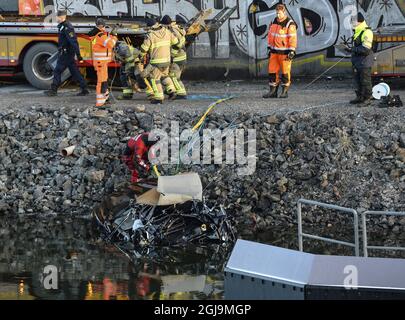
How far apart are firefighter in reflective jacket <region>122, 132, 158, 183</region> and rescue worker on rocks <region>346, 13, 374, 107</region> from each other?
173 inches

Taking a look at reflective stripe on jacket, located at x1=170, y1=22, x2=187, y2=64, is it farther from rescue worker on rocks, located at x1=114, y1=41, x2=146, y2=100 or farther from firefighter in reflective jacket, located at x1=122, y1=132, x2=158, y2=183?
firefighter in reflective jacket, located at x1=122, y1=132, x2=158, y2=183

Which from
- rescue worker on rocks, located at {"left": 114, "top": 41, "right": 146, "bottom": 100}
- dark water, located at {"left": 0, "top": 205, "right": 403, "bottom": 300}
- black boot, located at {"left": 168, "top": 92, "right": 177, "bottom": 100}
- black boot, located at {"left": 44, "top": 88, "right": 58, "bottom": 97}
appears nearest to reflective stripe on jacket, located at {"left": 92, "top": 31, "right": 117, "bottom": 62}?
rescue worker on rocks, located at {"left": 114, "top": 41, "right": 146, "bottom": 100}

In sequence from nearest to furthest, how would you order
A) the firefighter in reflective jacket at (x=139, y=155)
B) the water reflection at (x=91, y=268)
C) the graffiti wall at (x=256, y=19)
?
the water reflection at (x=91, y=268), the firefighter in reflective jacket at (x=139, y=155), the graffiti wall at (x=256, y=19)

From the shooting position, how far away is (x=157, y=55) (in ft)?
65.9

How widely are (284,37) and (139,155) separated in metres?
4.14

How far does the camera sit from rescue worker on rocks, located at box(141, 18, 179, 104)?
2003 cm

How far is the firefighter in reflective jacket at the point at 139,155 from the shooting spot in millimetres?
17594

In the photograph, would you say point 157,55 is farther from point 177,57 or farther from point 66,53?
point 66,53

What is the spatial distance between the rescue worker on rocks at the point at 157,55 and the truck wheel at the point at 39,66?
306 cm

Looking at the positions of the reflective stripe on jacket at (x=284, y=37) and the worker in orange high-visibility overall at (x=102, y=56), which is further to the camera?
the reflective stripe on jacket at (x=284, y=37)

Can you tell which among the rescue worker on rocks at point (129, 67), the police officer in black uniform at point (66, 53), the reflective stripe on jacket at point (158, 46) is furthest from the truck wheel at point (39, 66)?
the reflective stripe on jacket at point (158, 46)

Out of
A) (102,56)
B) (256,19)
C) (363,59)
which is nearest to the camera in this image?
(363,59)

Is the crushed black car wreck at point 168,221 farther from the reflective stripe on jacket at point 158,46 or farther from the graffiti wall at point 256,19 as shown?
the graffiti wall at point 256,19

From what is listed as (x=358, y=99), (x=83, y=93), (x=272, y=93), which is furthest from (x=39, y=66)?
(x=358, y=99)
